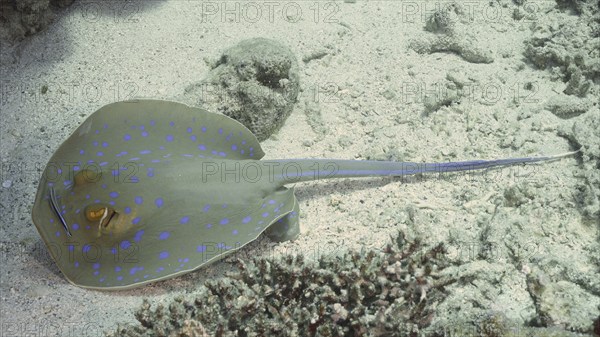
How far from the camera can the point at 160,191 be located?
3.63 m

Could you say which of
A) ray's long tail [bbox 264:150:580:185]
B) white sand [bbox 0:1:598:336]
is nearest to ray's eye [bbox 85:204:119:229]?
white sand [bbox 0:1:598:336]

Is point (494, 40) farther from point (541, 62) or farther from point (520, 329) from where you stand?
point (520, 329)

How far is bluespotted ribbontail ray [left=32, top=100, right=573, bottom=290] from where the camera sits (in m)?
3.36

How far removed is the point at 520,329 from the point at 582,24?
4746 millimetres

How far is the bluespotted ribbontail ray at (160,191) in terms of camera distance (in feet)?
11.0

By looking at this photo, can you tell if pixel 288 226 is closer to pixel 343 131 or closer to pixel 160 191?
pixel 160 191

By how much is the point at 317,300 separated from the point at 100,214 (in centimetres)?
184

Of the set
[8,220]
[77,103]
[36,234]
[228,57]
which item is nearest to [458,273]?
[228,57]

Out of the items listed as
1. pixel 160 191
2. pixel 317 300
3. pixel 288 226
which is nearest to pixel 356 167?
pixel 288 226

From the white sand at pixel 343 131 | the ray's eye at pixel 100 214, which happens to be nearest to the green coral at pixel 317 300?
the white sand at pixel 343 131

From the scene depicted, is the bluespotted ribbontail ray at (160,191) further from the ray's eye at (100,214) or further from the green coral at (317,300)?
the green coral at (317,300)

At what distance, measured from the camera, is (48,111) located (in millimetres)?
5191

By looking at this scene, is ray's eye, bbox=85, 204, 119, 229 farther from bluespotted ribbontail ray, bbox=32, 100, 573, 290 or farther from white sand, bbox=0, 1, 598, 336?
white sand, bbox=0, 1, 598, 336

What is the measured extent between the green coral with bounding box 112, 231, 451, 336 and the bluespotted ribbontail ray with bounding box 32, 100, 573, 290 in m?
0.35
